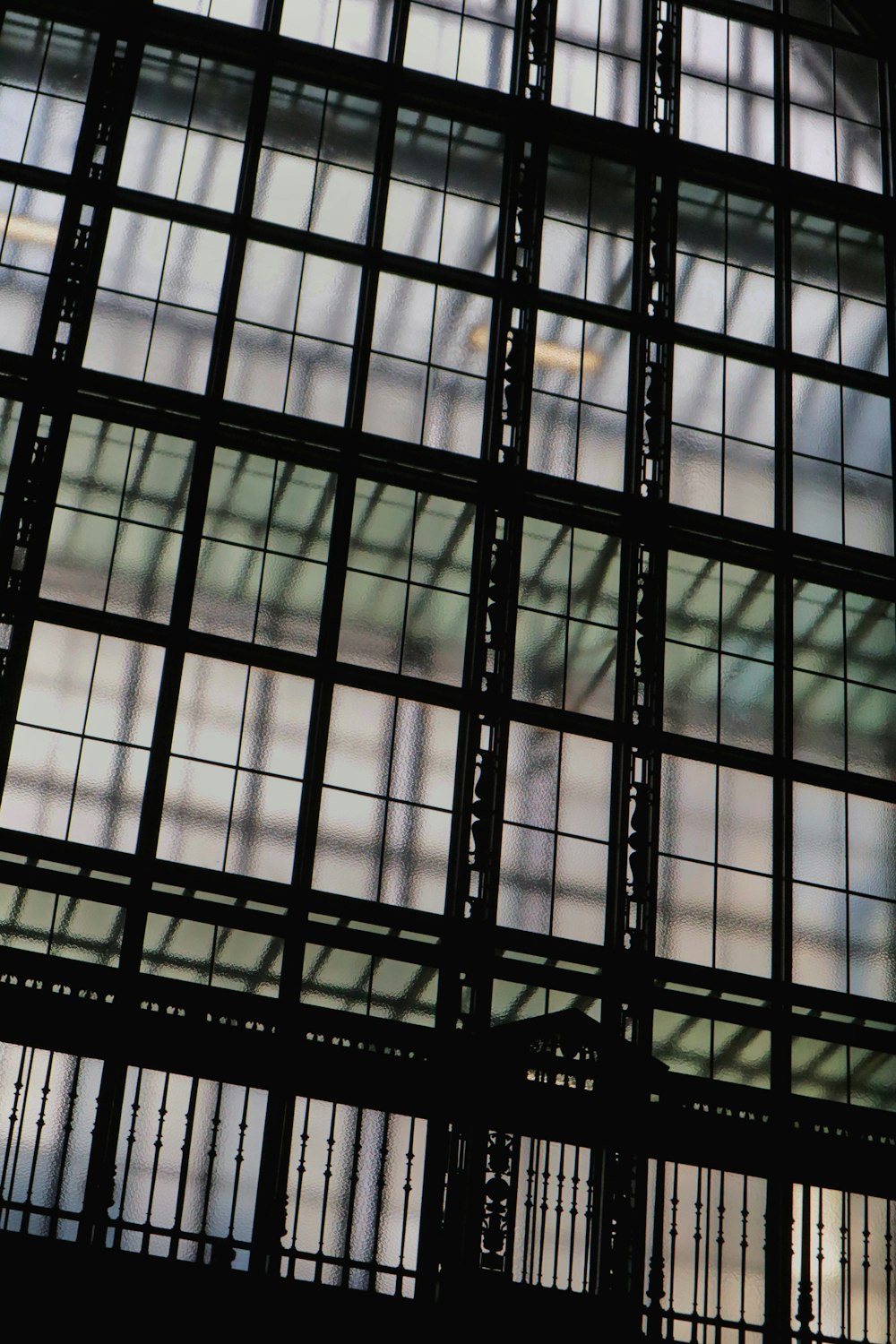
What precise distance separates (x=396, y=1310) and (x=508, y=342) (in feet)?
27.0

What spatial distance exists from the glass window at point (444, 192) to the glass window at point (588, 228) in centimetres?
54

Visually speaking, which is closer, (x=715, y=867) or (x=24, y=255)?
(x=715, y=867)

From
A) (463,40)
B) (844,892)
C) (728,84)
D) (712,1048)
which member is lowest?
(712,1048)

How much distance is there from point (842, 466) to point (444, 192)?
14.5 ft

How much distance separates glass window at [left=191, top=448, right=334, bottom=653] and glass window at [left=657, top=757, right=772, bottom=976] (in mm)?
3319

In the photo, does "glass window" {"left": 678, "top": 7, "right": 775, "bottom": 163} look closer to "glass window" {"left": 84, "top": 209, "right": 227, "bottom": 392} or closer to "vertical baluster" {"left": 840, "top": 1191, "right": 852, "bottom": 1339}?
"glass window" {"left": 84, "top": 209, "right": 227, "bottom": 392}

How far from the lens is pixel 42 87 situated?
15703 millimetres

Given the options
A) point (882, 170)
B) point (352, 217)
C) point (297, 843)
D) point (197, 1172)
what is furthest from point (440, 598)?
point (882, 170)

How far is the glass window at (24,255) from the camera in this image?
48.7 feet

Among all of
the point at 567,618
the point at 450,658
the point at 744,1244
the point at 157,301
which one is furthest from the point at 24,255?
the point at 744,1244

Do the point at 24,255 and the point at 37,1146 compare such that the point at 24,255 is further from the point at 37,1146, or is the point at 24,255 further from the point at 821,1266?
the point at 821,1266

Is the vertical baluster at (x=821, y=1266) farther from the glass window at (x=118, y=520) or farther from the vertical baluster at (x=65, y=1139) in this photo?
the glass window at (x=118, y=520)

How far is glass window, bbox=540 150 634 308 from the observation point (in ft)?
54.3

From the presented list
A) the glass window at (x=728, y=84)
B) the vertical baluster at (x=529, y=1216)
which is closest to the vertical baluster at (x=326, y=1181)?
the vertical baluster at (x=529, y=1216)
